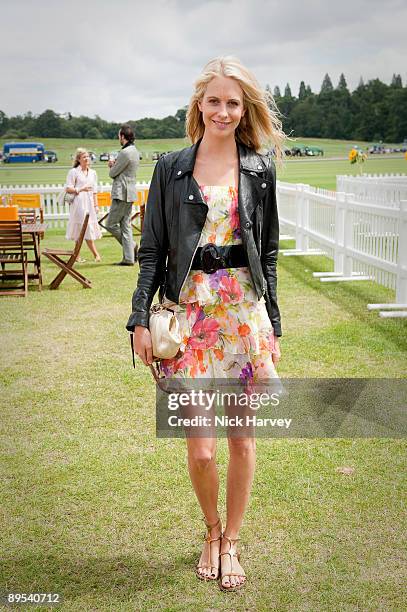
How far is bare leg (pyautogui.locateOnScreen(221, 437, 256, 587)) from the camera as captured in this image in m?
3.01

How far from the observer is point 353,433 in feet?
15.5

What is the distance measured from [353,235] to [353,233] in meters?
0.04

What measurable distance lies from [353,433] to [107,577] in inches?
84.7

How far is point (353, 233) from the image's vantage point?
400 inches

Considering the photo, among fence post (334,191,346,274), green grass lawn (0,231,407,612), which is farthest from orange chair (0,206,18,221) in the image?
green grass lawn (0,231,407,612)

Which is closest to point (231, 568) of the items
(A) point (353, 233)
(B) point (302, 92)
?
(A) point (353, 233)

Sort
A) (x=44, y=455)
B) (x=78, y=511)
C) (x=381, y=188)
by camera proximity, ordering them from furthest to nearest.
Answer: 1. (x=381, y=188)
2. (x=44, y=455)
3. (x=78, y=511)

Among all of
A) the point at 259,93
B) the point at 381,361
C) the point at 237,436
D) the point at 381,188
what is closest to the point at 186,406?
the point at 237,436

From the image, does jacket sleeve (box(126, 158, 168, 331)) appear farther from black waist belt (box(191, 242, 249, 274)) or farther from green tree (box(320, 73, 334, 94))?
green tree (box(320, 73, 334, 94))

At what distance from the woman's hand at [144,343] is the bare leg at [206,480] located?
0.38 meters

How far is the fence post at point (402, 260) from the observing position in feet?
26.0

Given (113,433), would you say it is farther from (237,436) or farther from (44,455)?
(237,436)

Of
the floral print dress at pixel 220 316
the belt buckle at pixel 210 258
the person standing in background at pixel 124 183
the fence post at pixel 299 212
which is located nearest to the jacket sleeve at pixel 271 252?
the floral print dress at pixel 220 316

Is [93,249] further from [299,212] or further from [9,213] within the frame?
[299,212]
